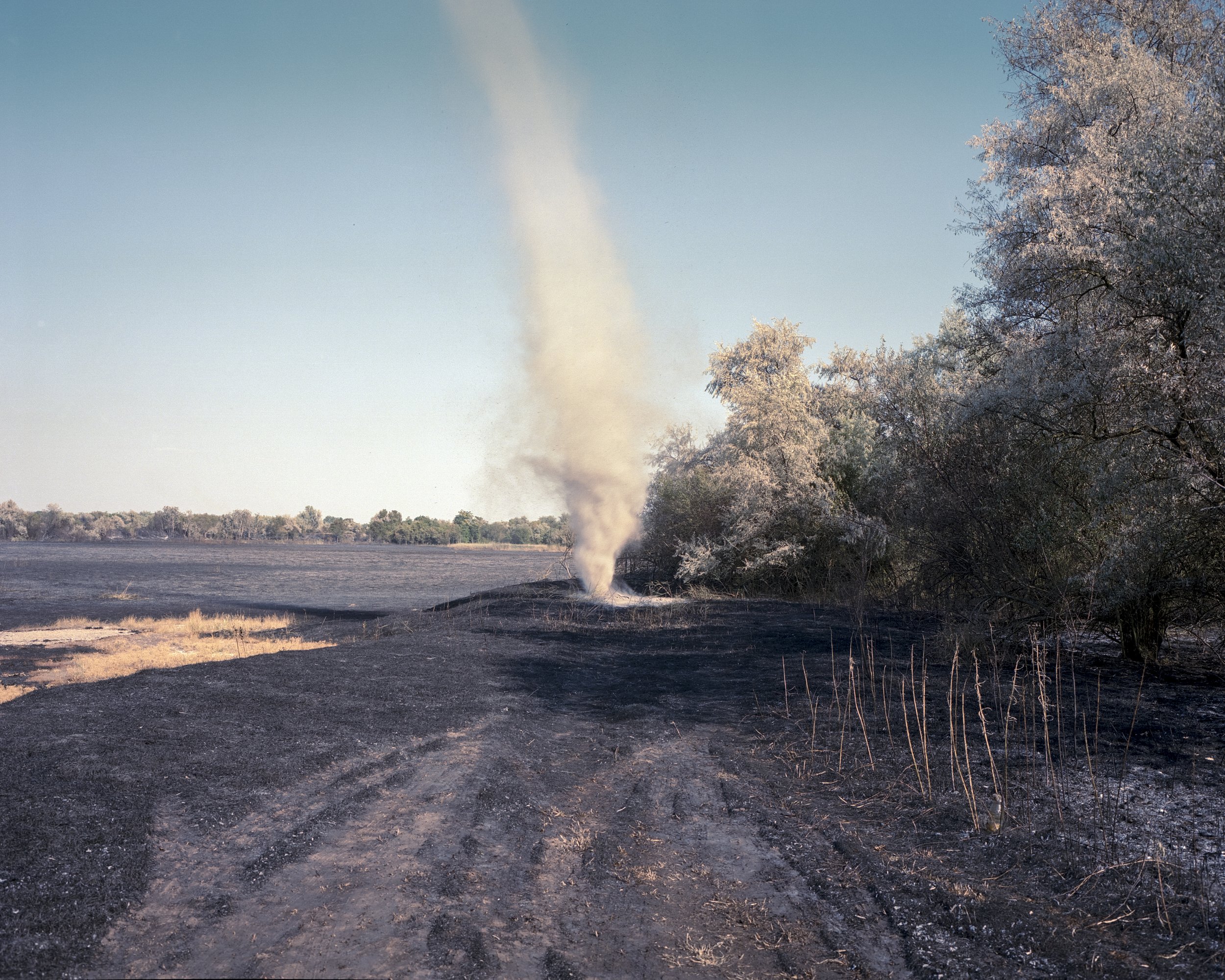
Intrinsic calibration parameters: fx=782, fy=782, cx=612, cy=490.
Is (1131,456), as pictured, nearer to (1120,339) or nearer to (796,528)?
(1120,339)

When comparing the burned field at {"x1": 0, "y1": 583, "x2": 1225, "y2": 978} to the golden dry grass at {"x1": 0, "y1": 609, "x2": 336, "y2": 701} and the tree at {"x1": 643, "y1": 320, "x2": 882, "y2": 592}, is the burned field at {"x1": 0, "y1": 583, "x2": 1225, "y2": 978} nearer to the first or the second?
the golden dry grass at {"x1": 0, "y1": 609, "x2": 336, "y2": 701}

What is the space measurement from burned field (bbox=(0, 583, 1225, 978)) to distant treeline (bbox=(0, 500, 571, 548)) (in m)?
83.3

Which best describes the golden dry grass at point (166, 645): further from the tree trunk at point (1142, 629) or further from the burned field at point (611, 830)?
the tree trunk at point (1142, 629)

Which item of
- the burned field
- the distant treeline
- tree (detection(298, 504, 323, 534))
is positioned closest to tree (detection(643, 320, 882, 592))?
the burned field

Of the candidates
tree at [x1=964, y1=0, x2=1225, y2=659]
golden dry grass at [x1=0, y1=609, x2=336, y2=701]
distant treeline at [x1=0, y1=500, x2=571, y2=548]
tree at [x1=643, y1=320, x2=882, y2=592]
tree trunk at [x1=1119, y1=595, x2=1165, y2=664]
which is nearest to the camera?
tree at [x1=964, y1=0, x2=1225, y2=659]

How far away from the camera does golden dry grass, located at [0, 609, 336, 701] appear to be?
1301 cm

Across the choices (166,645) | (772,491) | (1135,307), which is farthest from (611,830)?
(772,491)

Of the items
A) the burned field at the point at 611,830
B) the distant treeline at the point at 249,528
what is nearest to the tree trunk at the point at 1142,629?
the burned field at the point at 611,830

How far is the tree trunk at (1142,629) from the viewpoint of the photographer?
1038cm

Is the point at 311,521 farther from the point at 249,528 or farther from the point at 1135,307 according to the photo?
the point at 1135,307

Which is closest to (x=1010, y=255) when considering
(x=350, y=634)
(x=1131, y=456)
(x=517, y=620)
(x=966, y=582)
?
(x=1131, y=456)

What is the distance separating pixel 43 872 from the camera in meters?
4.36

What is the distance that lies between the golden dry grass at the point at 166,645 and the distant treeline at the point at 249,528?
69.9 metres

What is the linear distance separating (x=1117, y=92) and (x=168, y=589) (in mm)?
36122
